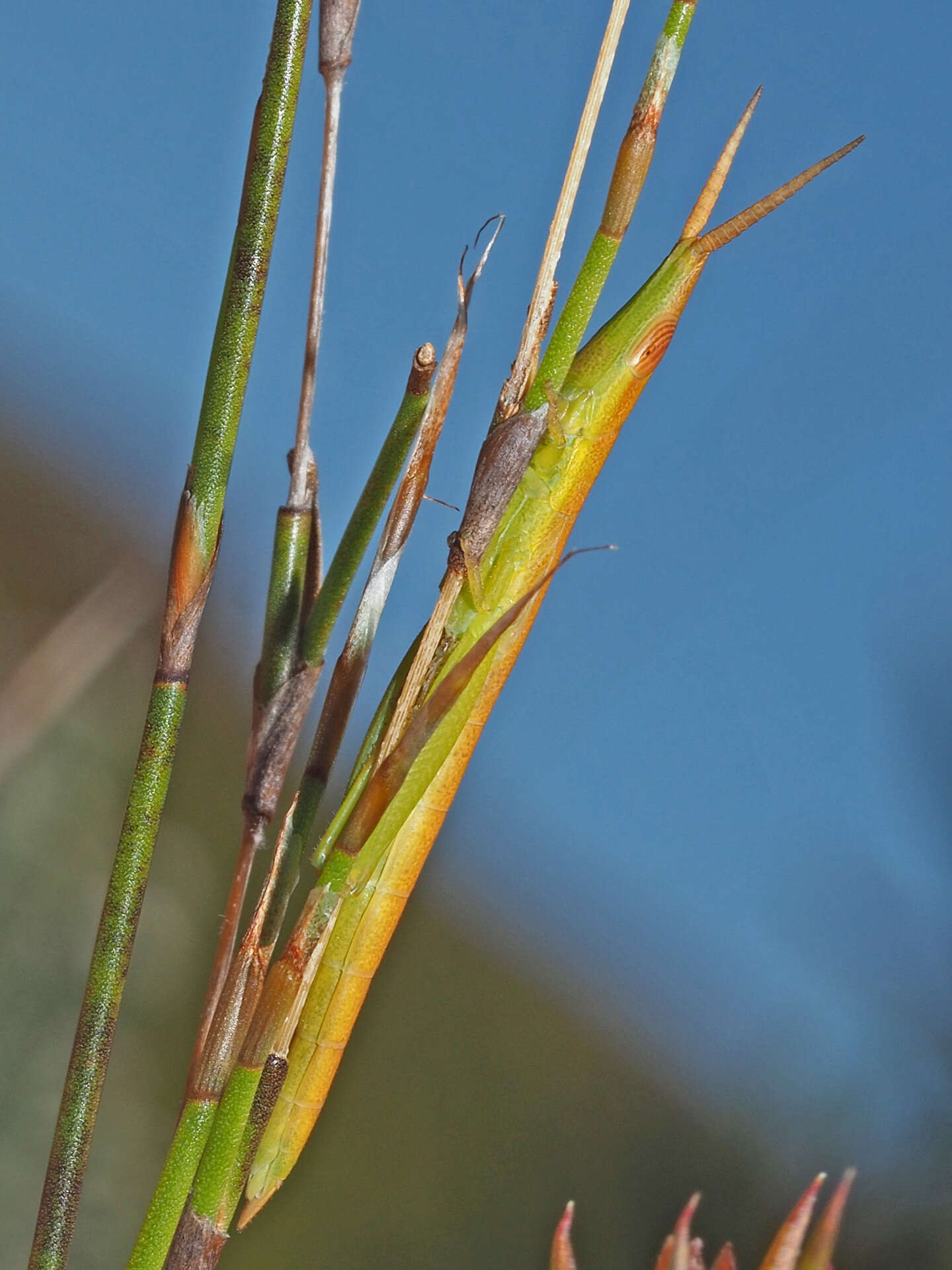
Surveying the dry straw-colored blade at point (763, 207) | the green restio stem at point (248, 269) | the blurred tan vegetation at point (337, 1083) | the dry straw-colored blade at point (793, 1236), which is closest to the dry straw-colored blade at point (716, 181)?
the dry straw-colored blade at point (763, 207)

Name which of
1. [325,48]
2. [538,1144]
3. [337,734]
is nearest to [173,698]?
[337,734]

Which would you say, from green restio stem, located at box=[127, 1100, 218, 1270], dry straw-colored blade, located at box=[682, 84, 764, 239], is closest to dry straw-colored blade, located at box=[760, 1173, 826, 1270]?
green restio stem, located at box=[127, 1100, 218, 1270]

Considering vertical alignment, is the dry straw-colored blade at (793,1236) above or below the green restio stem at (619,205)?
below

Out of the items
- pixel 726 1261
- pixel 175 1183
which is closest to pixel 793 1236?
pixel 726 1261

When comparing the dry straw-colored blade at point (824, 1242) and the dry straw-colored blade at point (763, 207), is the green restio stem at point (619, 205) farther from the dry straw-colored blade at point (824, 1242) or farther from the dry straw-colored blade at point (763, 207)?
the dry straw-colored blade at point (824, 1242)

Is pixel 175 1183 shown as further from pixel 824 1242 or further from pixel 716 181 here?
pixel 716 181

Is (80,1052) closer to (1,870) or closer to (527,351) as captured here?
(527,351)
